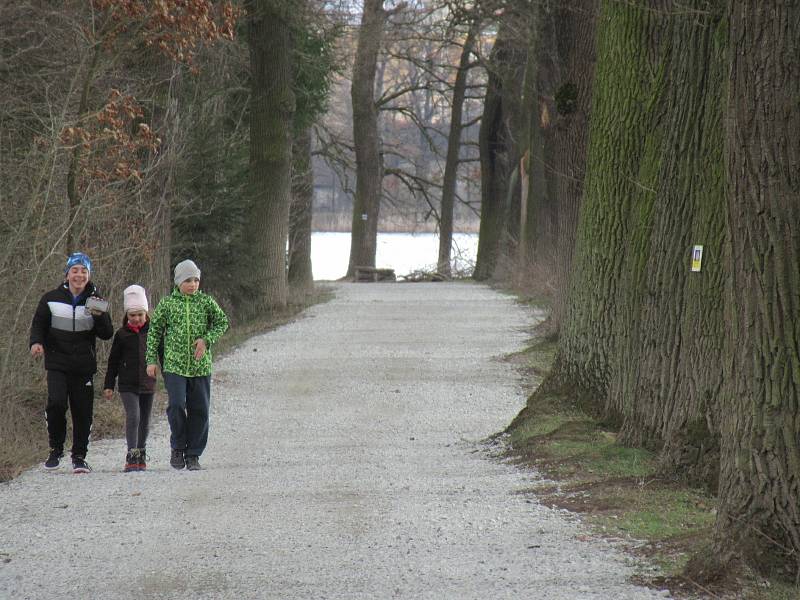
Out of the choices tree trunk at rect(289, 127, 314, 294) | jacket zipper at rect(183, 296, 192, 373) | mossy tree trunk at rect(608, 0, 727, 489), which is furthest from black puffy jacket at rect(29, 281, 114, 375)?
tree trunk at rect(289, 127, 314, 294)

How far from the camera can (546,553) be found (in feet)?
21.7

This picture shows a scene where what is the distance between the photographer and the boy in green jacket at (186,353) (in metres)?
9.60

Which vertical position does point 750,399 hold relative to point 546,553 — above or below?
above

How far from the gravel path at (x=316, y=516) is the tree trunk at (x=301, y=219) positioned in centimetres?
1991

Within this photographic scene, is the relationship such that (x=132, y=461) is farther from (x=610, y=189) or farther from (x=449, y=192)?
(x=449, y=192)

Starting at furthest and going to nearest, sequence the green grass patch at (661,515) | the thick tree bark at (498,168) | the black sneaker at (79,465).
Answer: the thick tree bark at (498,168)
the black sneaker at (79,465)
the green grass patch at (661,515)

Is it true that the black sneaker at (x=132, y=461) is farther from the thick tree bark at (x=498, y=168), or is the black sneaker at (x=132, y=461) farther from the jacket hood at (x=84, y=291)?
the thick tree bark at (x=498, y=168)

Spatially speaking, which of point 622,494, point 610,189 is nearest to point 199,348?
point 622,494

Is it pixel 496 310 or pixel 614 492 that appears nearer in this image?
pixel 614 492

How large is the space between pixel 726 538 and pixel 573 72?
1189 cm

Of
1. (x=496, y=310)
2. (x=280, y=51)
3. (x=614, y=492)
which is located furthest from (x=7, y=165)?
(x=496, y=310)

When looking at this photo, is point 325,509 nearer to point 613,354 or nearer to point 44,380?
point 613,354

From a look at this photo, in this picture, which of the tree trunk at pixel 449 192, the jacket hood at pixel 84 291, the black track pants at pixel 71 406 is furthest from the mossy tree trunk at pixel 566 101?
the tree trunk at pixel 449 192

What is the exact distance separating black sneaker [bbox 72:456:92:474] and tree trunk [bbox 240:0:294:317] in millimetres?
14916
